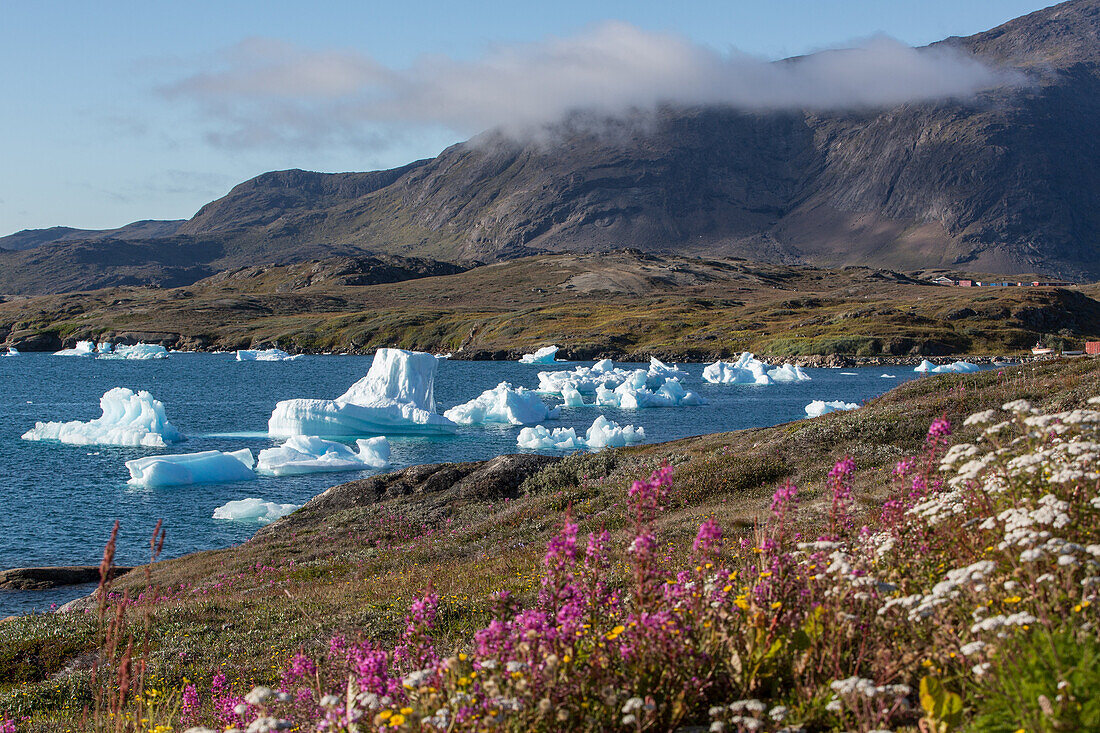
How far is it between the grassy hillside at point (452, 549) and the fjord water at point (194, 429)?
7.25 m

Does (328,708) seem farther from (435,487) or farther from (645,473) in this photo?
(435,487)

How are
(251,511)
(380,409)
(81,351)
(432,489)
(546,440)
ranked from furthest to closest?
(81,351) < (380,409) < (546,440) < (251,511) < (432,489)

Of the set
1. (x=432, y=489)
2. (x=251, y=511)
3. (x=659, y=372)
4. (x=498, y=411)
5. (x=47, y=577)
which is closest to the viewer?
(x=47, y=577)

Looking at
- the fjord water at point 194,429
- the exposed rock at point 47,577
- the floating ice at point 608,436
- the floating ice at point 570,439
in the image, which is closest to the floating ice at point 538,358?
the fjord water at point 194,429

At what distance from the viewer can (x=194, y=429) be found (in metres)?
65.0

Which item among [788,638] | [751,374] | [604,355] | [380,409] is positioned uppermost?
[788,638]

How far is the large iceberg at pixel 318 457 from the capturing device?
47219mm

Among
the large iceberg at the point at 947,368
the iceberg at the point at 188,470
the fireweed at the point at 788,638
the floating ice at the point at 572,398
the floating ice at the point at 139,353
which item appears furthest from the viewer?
the floating ice at the point at 139,353

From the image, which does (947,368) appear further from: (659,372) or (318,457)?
(318,457)

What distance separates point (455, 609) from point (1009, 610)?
9298 mm

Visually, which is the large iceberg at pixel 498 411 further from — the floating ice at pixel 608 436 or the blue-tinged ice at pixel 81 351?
the blue-tinged ice at pixel 81 351

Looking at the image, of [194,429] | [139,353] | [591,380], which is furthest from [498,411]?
[139,353]

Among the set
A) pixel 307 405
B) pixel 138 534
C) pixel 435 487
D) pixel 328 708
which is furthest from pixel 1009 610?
pixel 307 405

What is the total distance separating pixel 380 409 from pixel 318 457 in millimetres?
14078
